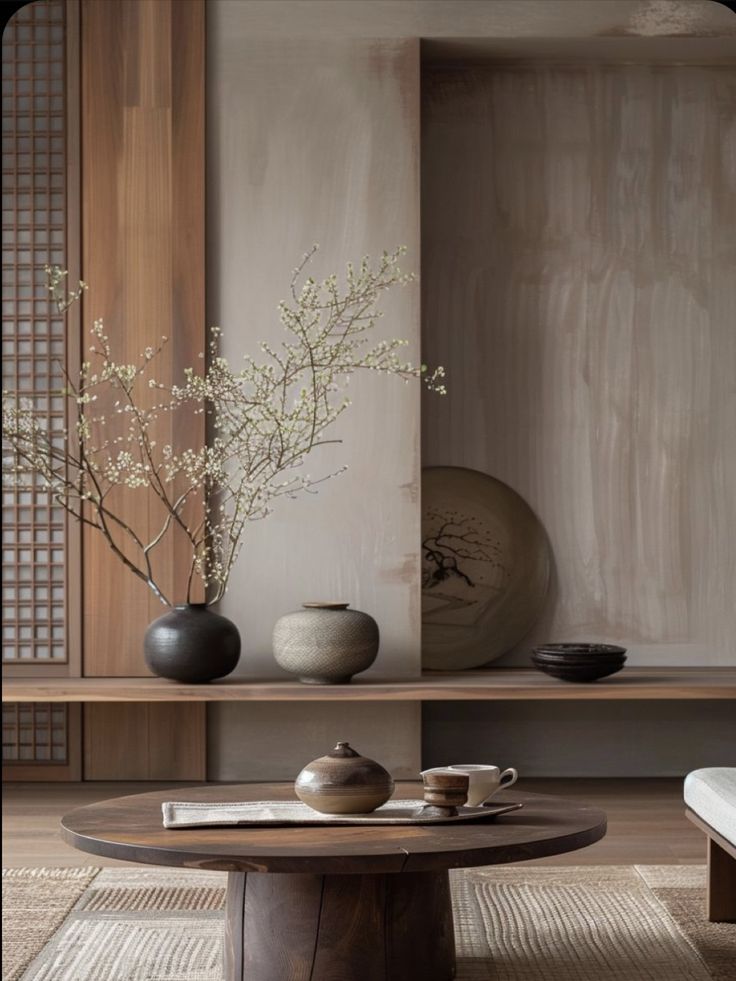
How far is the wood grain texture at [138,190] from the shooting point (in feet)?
14.2

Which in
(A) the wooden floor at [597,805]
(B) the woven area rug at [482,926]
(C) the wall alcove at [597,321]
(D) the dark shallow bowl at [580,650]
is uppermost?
(C) the wall alcove at [597,321]

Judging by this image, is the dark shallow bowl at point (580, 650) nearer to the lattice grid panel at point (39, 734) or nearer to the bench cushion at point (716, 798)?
the bench cushion at point (716, 798)

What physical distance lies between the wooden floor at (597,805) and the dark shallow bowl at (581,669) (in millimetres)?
453

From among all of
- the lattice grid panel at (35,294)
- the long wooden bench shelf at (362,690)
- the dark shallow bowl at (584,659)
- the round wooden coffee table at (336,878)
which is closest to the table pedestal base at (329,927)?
the round wooden coffee table at (336,878)

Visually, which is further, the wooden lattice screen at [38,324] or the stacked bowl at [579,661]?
the wooden lattice screen at [38,324]

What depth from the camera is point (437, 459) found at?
469 centimetres

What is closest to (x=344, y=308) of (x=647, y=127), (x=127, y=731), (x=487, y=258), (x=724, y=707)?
(x=487, y=258)

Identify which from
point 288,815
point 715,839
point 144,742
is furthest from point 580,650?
point 288,815

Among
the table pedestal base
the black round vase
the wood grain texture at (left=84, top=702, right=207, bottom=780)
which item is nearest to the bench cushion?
the table pedestal base

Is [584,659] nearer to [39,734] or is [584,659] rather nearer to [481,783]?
[481,783]

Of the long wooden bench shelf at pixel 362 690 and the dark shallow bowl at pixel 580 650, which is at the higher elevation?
the dark shallow bowl at pixel 580 650

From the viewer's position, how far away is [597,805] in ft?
13.4

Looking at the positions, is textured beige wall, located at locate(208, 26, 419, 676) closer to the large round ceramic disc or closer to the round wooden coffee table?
the large round ceramic disc

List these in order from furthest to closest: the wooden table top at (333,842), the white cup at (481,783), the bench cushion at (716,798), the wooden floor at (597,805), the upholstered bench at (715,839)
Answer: the wooden floor at (597,805) < the upholstered bench at (715,839) < the bench cushion at (716,798) < the white cup at (481,783) < the wooden table top at (333,842)
